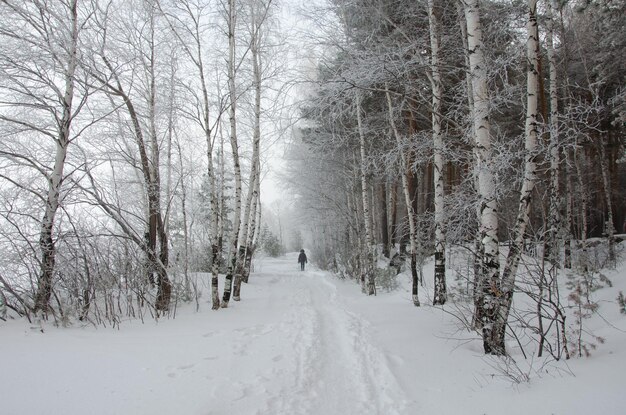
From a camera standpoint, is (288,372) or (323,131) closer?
(288,372)

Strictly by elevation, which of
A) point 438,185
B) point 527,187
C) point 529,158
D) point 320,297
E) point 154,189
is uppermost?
point 154,189

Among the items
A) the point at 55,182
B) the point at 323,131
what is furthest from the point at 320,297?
the point at 55,182

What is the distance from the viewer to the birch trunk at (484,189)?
3799 millimetres

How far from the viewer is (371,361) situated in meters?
4.03

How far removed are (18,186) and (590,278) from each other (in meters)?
10.7

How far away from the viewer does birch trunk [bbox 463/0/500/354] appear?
3.80 m

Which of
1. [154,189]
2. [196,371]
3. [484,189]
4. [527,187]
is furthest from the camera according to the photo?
[154,189]

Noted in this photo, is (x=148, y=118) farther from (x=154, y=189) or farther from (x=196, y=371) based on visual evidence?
(x=196, y=371)

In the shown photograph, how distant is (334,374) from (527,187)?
10.2 ft

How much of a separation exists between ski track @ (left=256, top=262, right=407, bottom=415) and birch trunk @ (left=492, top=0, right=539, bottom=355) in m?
1.45

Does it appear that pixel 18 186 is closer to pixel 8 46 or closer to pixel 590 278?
pixel 8 46

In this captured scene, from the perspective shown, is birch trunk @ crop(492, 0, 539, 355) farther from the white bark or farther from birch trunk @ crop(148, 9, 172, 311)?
birch trunk @ crop(148, 9, 172, 311)

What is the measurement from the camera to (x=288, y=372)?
3.65 meters

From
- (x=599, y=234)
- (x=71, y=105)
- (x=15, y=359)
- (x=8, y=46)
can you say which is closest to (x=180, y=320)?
(x=15, y=359)
